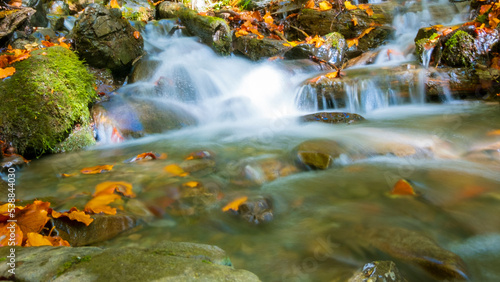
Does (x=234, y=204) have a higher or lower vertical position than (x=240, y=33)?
lower

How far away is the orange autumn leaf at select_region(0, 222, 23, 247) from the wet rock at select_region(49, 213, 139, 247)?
207 mm

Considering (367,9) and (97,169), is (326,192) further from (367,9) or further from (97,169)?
(367,9)

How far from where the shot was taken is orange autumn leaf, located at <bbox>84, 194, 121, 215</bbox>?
2.47m

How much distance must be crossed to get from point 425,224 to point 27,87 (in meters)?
5.54

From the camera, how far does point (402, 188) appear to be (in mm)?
2967

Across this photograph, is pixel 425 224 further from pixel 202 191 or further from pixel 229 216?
pixel 202 191

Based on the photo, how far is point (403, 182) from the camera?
3004mm

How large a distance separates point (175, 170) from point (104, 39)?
4528mm

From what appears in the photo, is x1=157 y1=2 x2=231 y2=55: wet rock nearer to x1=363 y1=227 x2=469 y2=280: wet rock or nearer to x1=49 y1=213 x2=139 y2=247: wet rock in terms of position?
x1=49 y1=213 x2=139 y2=247: wet rock

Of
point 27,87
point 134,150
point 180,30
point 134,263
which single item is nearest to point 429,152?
point 134,263

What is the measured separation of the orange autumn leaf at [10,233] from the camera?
6.11ft

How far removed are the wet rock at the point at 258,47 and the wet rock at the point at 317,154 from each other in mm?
5338

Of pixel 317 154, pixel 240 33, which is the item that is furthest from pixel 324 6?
pixel 317 154

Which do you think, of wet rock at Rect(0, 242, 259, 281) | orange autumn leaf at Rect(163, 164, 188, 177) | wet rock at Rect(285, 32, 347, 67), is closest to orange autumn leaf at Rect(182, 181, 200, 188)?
orange autumn leaf at Rect(163, 164, 188, 177)
